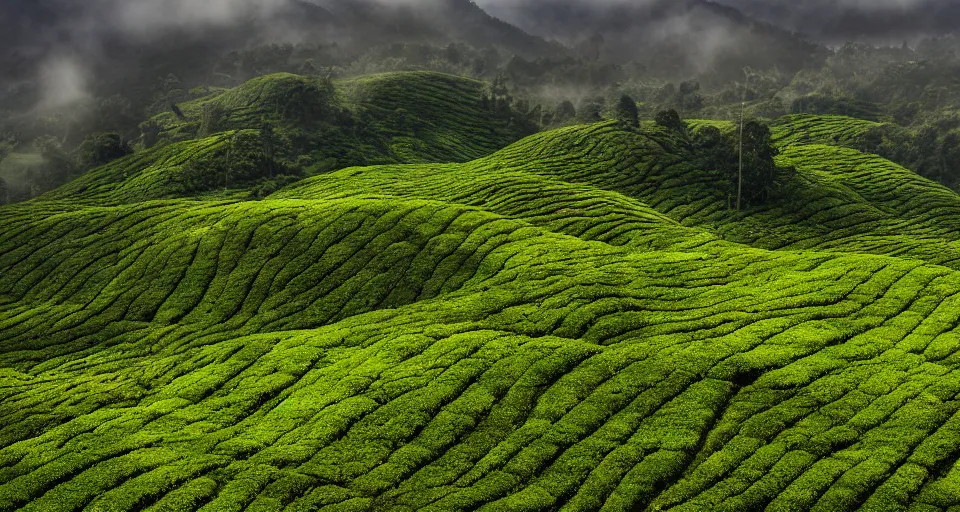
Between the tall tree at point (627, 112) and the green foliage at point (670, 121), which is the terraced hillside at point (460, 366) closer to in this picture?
the green foliage at point (670, 121)

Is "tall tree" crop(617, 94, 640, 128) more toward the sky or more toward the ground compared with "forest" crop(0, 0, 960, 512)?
more toward the sky

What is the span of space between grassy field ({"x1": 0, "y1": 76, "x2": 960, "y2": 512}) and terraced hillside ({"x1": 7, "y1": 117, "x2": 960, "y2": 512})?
8.9 inches

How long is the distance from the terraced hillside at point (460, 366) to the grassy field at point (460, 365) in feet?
0.74

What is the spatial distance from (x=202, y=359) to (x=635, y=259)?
46.6 metres

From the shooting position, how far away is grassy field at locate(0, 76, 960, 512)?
3953 cm

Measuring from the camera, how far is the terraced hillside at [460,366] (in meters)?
39.6

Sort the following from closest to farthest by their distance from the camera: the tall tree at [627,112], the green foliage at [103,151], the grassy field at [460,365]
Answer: the grassy field at [460,365] → the tall tree at [627,112] → the green foliage at [103,151]

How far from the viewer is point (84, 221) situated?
105500 mm

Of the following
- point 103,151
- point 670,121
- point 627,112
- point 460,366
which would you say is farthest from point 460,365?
point 103,151

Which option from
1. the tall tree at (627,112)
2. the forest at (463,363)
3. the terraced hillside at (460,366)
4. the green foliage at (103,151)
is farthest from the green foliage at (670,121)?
the green foliage at (103,151)

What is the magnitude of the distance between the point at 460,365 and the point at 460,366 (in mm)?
165

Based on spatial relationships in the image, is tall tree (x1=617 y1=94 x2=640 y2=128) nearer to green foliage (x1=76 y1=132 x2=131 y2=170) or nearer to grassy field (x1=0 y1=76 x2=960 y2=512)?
grassy field (x1=0 y1=76 x2=960 y2=512)

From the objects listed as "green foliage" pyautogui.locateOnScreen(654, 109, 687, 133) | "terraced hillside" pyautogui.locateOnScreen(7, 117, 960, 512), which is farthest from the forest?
"green foliage" pyautogui.locateOnScreen(654, 109, 687, 133)

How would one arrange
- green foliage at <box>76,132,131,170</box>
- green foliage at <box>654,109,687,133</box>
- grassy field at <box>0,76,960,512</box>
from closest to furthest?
grassy field at <box>0,76,960,512</box> → green foliage at <box>654,109,687,133</box> → green foliage at <box>76,132,131,170</box>
